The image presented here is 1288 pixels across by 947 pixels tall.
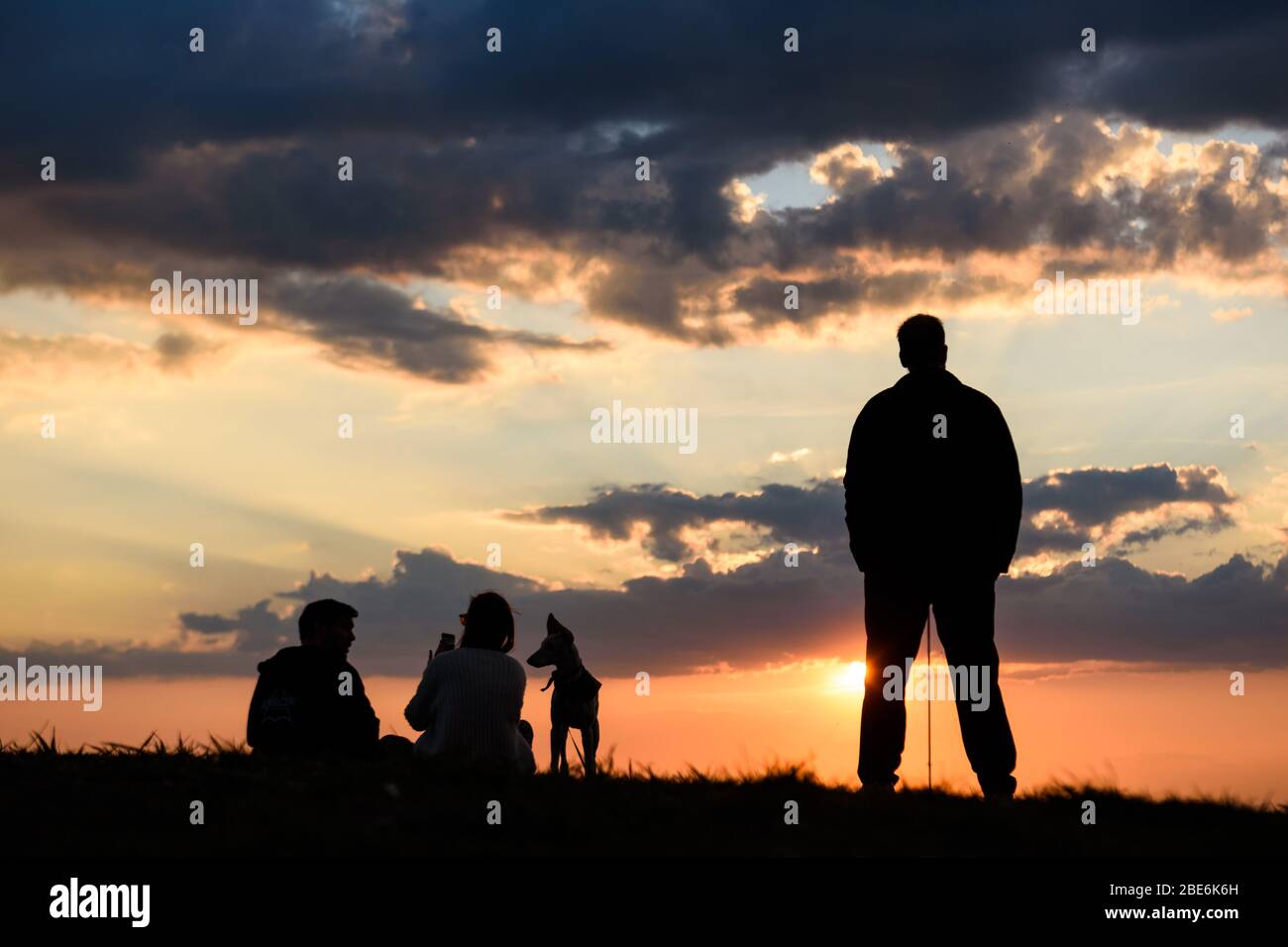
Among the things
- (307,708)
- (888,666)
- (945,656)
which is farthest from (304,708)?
(945,656)

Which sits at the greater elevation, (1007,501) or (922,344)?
(922,344)

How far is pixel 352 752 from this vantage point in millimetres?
9758

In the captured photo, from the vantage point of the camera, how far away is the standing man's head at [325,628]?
10117mm

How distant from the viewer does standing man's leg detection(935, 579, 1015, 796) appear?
927 cm

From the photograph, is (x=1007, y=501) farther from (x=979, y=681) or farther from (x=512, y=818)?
(x=512, y=818)

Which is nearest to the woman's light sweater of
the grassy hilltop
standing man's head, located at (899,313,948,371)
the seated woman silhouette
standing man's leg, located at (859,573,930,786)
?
the seated woman silhouette

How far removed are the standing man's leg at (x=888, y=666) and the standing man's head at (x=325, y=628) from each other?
3.90 meters

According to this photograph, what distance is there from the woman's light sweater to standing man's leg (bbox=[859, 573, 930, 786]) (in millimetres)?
2416

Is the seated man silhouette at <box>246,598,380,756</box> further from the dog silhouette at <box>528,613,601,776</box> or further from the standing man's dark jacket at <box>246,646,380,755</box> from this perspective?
the dog silhouette at <box>528,613,601,776</box>

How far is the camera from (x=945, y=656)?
950cm

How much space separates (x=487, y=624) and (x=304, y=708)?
1461mm
